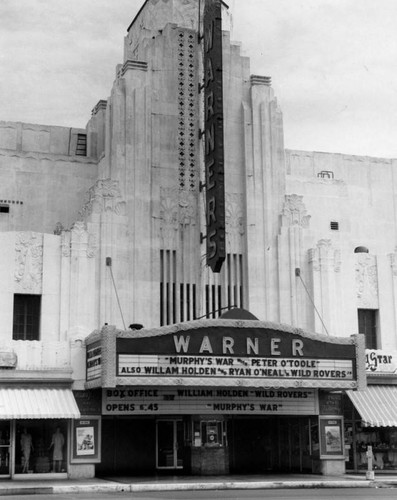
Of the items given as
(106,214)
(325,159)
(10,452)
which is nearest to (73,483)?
(10,452)

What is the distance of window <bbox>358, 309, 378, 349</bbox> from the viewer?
39312 millimetres

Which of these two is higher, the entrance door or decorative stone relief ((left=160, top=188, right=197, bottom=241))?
decorative stone relief ((left=160, top=188, right=197, bottom=241))

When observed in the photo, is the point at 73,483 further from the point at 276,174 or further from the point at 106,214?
the point at 276,174

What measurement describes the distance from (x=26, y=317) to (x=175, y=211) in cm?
756

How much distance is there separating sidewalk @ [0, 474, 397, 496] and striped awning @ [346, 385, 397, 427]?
2.75 meters

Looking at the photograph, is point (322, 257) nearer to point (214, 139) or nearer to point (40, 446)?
point (214, 139)

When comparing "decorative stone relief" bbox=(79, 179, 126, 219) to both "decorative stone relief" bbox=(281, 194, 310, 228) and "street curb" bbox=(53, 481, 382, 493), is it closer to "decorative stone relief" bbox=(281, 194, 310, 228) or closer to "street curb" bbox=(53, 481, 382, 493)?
"decorative stone relief" bbox=(281, 194, 310, 228)

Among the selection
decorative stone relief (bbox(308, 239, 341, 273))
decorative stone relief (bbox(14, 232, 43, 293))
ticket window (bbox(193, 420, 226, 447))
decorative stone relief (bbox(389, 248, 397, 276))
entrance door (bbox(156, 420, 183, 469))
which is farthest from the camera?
decorative stone relief (bbox(389, 248, 397, 276))

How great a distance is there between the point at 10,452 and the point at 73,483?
11.4 ft

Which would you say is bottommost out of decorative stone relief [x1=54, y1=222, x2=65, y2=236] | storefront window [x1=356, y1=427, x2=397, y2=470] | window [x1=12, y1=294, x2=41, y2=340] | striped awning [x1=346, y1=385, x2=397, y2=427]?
storefront window [x1=356, y1=427, x2=397, y2=470]

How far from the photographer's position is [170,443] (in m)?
34.2

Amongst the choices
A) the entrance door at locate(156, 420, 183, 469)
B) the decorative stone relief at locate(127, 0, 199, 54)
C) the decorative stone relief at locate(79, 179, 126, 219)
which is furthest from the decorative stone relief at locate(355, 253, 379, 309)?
the decorative stone relief at locate(127, 0, 199, 54)

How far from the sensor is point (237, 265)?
38375mm

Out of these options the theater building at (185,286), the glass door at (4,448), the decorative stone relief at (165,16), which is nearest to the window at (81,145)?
the theater building at (185,286)
